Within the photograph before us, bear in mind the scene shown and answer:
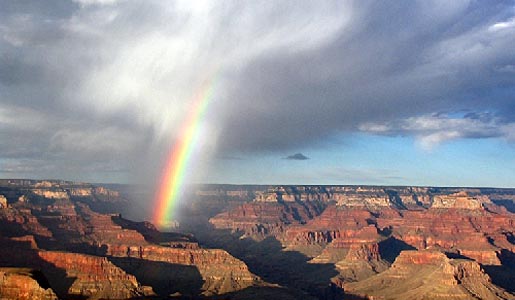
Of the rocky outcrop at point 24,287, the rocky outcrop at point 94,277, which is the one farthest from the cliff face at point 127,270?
the rocky outcrop at point 24,287

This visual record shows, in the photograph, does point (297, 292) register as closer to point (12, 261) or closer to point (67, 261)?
point (67, 261)

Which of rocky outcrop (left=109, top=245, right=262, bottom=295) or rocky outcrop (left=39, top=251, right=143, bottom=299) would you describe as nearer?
rocky outcrop (left=39, top=251, right=143, bottom=299)

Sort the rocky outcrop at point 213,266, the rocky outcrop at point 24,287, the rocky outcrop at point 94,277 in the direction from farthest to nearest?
1. the rocky outcrop at point 213,266
2. the rocky outcrop at point 94,277
3. the rocky outcrop at point 24,287

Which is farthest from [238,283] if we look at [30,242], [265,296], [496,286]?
[496,286]

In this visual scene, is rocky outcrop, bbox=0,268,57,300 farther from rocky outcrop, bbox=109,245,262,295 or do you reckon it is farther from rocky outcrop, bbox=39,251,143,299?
rocky outcrop, bbox=109,245,262,295

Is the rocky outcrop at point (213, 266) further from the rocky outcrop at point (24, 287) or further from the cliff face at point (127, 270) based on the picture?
the rocky outcrop at point (24, 287)

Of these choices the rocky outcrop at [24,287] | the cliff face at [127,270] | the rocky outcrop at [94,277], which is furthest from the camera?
the cliff face at [127,270]

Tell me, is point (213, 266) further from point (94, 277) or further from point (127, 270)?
point (94, 277)

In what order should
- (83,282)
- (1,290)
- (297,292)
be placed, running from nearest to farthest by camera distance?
(1,290) < (83,282) < (297,292)

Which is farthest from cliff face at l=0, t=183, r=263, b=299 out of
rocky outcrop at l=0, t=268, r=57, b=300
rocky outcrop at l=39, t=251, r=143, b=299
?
rocky outcrop at l=0, t=268, r=57, b=300
